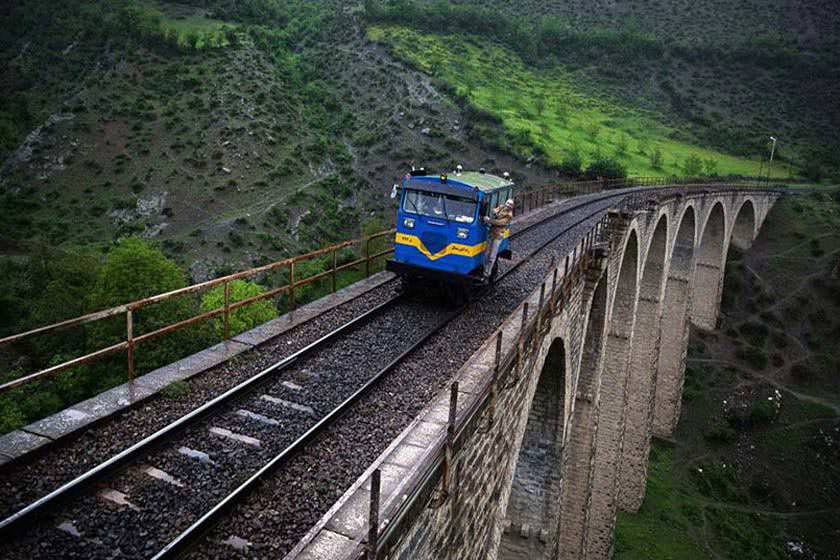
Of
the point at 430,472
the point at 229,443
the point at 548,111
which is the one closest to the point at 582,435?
the point at 229,443

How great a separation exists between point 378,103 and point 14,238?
36.1 meters

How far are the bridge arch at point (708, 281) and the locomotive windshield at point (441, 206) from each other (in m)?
31.3

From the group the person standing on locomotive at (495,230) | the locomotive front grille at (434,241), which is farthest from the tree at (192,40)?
the locomotive front grille at (434,241)

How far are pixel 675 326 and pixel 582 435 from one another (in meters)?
17.1

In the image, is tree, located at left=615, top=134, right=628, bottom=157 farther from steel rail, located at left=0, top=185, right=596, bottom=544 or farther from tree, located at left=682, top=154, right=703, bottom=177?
steel rail, located at left=0, top=185, right=596, bottom=544

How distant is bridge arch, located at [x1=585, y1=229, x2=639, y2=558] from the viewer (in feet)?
63.1

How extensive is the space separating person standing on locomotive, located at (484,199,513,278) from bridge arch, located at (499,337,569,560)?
2755 millimetres

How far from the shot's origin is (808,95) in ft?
268

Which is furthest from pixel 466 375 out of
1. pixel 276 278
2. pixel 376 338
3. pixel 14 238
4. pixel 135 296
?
pixel 14 238

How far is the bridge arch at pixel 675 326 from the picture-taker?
30344 millimetres

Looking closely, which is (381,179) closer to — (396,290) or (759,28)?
(396,290)

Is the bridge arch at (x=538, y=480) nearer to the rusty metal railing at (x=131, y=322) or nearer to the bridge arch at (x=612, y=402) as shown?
the rusty metal railing at (x=131, y=322)

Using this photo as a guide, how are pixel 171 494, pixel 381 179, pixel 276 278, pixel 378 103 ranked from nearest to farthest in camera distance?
pixel 171 494 < pixel 276 278 < pixel 381 179 < pixel 378 103

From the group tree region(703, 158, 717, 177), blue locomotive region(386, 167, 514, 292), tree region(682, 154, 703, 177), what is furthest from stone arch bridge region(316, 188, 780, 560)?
tree region(703, 158, 717, 177)
